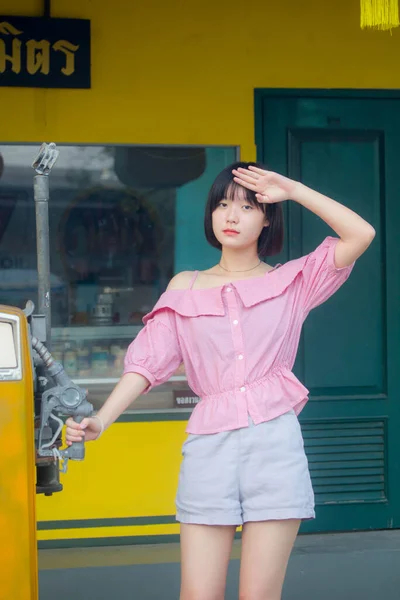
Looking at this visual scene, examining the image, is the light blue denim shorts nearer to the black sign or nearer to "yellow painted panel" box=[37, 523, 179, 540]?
"yellow painted panel" box=[37, 523, 179, 540]

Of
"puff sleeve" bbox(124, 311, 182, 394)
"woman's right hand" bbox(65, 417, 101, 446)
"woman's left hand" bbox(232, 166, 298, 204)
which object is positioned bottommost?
"woman's right hand" bbox(65, 417, 101, 446)

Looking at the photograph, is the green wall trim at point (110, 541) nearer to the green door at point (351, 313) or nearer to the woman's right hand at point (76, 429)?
the green door at point (351, 313)

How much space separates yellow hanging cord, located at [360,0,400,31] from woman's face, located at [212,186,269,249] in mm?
1195

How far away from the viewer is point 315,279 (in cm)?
288

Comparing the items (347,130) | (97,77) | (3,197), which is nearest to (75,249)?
(3,197)

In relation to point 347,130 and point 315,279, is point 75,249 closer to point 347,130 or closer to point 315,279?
point 347,130

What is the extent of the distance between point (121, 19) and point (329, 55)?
1.17m

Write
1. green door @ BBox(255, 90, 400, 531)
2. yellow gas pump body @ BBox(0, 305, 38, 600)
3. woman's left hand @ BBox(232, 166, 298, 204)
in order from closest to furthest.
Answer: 1. yellow gas pump body @ BBox(0, 305, 38, 600)
2. woman's left hand @ BBox(232, 166, 298, 204)
3. green door @ BBox(255, 90, 400, 531)

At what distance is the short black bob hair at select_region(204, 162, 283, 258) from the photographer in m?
2.92

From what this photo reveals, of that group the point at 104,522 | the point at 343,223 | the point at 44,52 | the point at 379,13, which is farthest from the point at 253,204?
the point at 104,522

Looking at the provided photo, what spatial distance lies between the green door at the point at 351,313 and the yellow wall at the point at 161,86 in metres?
0.19

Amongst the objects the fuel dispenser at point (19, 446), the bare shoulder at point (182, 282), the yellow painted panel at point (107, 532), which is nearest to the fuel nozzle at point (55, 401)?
the fuel dispenser at point (19, 446)

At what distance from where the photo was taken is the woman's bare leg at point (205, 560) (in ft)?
8.80

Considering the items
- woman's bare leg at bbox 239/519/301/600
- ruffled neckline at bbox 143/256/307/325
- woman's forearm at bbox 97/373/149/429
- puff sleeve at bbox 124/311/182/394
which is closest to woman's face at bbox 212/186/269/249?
ruffled neckline at bbox 143/256/307/325
